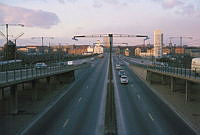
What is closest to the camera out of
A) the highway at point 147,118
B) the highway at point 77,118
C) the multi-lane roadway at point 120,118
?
the highway at point 147,118

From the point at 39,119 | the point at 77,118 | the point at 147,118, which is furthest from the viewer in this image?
the point at 77,118

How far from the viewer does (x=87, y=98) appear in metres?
42.4

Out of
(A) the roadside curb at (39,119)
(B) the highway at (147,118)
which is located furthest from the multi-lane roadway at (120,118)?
(A) the roadside curb at (39,119)

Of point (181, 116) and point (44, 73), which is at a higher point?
point (44, 73)

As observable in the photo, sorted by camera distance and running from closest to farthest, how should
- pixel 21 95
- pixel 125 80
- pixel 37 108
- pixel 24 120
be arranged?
pixel 24 120 < pixel 37 108 < pixel 21 95 < pixel 125 80

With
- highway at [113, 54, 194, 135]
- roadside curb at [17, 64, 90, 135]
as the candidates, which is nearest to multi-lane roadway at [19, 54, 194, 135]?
highway at [113, 54, 194, 135]

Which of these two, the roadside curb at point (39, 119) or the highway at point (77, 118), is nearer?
the roadside curb at point (39, 119)

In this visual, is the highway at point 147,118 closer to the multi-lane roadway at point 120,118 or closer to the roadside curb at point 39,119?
the multi-lane roadway at point 120,118

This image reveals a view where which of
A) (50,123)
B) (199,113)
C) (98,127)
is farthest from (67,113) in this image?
(199,113)

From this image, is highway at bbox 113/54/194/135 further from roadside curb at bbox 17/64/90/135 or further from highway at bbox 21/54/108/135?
roadside curb at bbox 17/64/90/135

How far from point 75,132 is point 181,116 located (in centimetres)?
1245

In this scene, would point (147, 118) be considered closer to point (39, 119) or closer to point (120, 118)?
point (120, 118)

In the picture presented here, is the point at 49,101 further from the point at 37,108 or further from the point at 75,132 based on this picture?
the point at 75,132

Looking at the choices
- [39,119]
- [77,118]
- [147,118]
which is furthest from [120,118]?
[39,119]
